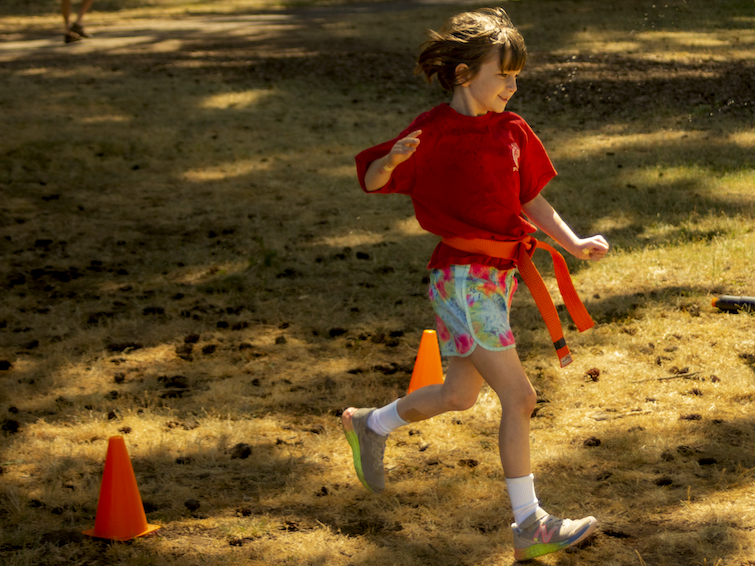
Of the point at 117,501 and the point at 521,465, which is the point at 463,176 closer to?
the point at 521,465

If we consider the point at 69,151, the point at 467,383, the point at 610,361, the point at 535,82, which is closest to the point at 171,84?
the point at 69,151

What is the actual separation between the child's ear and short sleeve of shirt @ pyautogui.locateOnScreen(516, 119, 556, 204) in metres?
0.29

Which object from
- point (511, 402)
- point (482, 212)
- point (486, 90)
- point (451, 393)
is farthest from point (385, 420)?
point (486, 90)

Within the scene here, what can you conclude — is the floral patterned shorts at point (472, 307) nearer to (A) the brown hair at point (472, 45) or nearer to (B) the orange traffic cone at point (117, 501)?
(A) the brown hair at point (472, 45)

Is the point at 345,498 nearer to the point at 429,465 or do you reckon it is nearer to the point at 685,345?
the point at 429,465

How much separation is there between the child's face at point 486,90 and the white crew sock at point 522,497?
1377 mm

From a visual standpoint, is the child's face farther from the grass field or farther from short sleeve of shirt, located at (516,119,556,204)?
the grass field

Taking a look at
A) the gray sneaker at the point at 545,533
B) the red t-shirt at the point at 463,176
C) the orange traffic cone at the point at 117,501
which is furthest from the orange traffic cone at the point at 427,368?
the orange traffic cone at the point at 117,501

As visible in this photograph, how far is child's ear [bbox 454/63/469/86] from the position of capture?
3074 mm

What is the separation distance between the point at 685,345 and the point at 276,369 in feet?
8.28

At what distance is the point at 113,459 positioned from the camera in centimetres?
337

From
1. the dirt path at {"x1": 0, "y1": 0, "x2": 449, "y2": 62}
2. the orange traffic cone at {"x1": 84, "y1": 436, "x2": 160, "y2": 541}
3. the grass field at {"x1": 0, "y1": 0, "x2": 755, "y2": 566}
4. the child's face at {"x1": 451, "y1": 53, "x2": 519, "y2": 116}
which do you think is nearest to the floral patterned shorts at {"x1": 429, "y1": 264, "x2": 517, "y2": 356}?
the child's face at {"x1": 451, "y1": 53, "x2": 519, "y2": 116}

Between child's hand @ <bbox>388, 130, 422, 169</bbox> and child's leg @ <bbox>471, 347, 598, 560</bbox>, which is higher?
child's hand @ <bbox>388, 130, 422, 169</bbox>

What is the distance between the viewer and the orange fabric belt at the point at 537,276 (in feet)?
10.3
